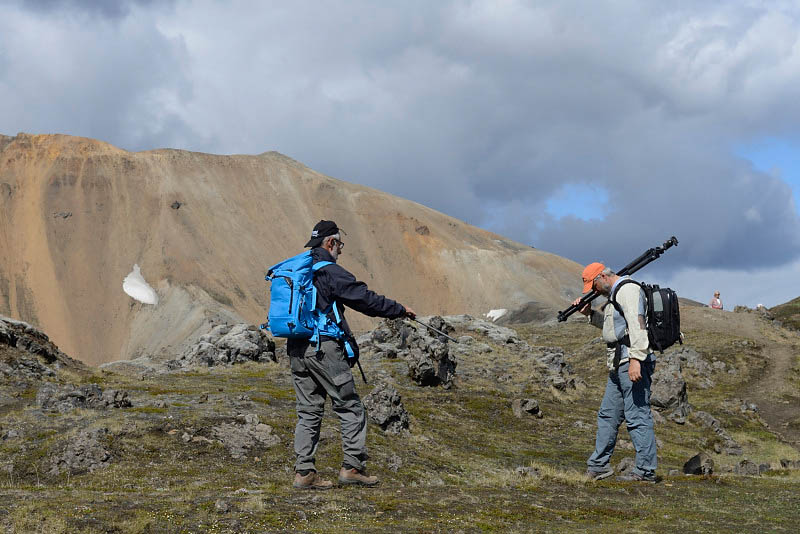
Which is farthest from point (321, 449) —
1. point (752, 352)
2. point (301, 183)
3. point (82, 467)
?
point (301, 183)

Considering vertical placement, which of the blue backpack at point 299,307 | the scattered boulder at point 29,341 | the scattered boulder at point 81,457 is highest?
the blue backpack at point 299,307

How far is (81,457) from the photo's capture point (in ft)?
38.1

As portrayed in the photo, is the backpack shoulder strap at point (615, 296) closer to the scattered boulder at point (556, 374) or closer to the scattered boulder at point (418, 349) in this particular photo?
the scattered boulder at point (418, 349)

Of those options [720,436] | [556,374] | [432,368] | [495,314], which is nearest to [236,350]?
[432,368]

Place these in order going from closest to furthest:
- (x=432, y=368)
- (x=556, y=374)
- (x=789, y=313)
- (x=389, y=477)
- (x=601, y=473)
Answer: (x=601, y=473)
(x=389, y=477)
(x=432, y=368)
(x=556, y=374)
(x=789, y=313)

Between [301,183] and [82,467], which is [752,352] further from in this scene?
[301,183]

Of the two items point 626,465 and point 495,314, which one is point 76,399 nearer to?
point 626,465

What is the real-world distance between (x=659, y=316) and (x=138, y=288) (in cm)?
8486

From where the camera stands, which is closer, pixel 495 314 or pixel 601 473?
pixel 601 473

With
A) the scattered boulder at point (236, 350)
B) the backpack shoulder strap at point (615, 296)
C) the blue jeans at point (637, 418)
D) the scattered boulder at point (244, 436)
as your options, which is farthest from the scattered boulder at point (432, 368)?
the backpack shoulder strap at point (615, 296)

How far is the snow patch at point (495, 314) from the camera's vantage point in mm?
96938

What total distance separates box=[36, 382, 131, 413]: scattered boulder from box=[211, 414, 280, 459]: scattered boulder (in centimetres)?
322

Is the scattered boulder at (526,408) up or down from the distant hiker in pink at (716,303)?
down

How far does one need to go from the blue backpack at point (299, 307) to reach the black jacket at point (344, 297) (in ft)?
0.24
